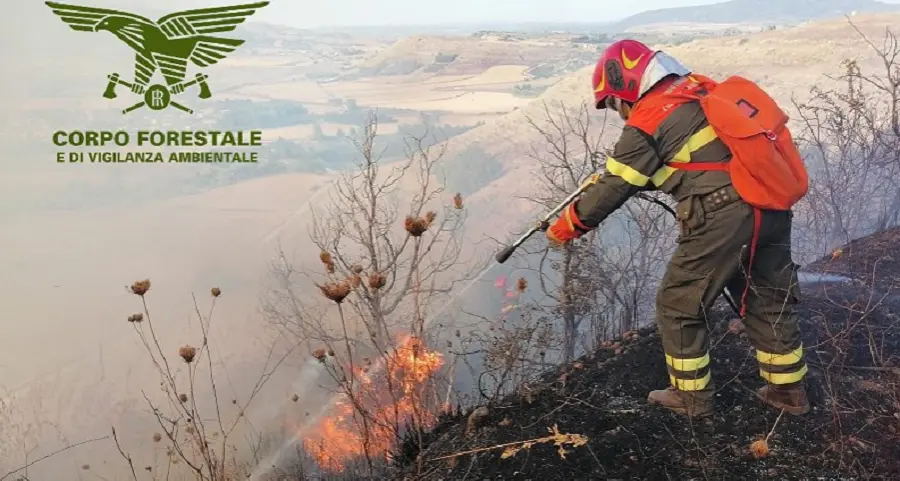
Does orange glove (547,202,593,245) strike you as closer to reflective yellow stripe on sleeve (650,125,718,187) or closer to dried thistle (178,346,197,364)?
reflective yellow stripe on sleeve (650,125,718,187)

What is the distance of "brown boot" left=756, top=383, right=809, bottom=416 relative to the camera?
3.09m

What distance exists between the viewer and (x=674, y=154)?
2.86 m

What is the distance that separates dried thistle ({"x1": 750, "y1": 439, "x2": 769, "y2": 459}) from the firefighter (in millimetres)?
366

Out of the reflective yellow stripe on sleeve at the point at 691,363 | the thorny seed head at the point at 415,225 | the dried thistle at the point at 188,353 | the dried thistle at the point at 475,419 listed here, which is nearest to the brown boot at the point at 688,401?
the reflective yellow stripe on sleeve at the point at 691,363

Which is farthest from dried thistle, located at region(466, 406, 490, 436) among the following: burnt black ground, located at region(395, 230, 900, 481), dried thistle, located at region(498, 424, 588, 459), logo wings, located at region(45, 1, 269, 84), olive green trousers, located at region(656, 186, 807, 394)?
logo wings, located at region(45, 1, 269, 84)

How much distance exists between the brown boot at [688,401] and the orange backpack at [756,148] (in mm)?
1009

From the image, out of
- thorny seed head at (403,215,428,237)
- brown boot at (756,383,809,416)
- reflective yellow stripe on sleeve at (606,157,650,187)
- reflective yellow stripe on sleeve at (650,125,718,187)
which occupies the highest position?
reflective yellow stripe on sleeve at (650,125,718,187)

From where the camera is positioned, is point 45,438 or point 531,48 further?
point 531,48

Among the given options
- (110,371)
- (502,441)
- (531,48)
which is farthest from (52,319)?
(502,441)

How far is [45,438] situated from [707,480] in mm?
29647

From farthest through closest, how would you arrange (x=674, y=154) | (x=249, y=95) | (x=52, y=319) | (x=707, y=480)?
(x=249, y=95) → (x=52, y=319) → (x=674, y=154) → (x=707, y=480)

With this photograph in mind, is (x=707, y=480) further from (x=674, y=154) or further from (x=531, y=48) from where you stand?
(x=531, y=48)

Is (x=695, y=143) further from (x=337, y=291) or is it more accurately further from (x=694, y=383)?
(x=337, y=291)

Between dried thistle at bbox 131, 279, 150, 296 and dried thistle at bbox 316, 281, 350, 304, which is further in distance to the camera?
dried thistle at bbox 131, 279, 150, 296
